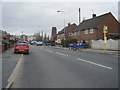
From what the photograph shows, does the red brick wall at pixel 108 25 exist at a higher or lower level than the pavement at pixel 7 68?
higher

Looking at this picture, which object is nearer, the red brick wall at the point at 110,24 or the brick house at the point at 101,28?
the brick house at the point at 101,28

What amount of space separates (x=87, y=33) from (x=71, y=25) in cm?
2960

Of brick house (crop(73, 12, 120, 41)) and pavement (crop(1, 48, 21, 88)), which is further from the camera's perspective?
brick house (crop(73, 12, 120, 41))

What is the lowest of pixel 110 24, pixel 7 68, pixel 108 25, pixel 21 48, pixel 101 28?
pixel 7 68

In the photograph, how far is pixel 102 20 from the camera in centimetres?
4056

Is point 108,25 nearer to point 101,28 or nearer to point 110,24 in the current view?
point 110,24

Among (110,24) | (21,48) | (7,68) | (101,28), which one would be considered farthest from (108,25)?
(7,68)

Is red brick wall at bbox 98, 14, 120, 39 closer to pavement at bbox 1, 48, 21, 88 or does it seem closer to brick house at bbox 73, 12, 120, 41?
brick house at bbox 73, 12, 120, 41

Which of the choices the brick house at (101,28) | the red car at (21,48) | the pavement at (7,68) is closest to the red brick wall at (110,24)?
the brick house at (101,28)

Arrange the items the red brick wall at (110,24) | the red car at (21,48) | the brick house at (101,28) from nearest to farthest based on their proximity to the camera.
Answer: the red car at (21,48) < the brick house at (101,28) < the red brick wall at (110,24)

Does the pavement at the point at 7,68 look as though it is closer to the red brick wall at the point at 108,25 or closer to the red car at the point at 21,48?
the red car at the point at 21,48

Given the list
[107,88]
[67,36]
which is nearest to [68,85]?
[107,88]

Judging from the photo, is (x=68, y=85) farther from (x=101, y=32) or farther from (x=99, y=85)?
(x=101, y=32)

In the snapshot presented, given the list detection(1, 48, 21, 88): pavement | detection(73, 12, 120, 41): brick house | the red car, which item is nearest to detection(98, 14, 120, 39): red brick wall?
Result: detection(73, 12, 120, 41): brick house
